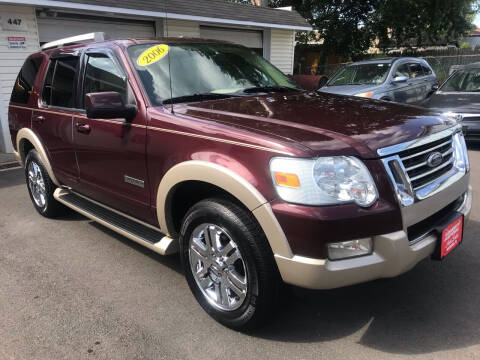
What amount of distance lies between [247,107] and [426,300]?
184 centimetres

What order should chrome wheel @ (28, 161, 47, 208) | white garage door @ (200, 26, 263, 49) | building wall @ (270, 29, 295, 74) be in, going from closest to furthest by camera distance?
chrome wheel @ (28, 161, 47, 208) < white garage door @ (200, 26, 263, 49) < building wall @ (270, 29, 295, 74)

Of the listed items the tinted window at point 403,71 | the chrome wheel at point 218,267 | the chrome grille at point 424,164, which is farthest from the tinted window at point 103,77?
the tinted window at point 403,71

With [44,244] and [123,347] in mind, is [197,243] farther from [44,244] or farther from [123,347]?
[44,244]

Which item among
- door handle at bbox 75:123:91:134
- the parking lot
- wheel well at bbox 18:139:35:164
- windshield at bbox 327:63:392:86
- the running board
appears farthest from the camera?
windshield at bbox 327:63:392:86

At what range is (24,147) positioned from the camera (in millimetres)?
Result: 5055

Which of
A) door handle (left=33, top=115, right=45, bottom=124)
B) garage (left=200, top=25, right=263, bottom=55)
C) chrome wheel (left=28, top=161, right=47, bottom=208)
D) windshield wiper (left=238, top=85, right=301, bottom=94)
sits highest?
garage (left=200, top=25, right=263, bottom=55)

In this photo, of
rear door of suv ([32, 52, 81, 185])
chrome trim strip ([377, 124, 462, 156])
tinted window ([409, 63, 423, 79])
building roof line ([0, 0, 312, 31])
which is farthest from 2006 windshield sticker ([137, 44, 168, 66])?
Result: tinted window ([409, 63, 423, 79])

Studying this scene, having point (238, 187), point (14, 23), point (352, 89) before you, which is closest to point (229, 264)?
point (238, 187)

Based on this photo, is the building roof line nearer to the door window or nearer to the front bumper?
the door window

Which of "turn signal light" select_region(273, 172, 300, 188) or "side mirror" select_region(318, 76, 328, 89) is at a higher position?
"turn signal light" select_region(273, 172, 300, 188)

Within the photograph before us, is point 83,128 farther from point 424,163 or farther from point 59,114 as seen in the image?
point 424,163

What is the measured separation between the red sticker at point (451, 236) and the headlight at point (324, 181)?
2.21 ft

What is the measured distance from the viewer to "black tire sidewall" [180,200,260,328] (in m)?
2.46

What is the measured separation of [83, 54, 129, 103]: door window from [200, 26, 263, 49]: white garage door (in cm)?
921
